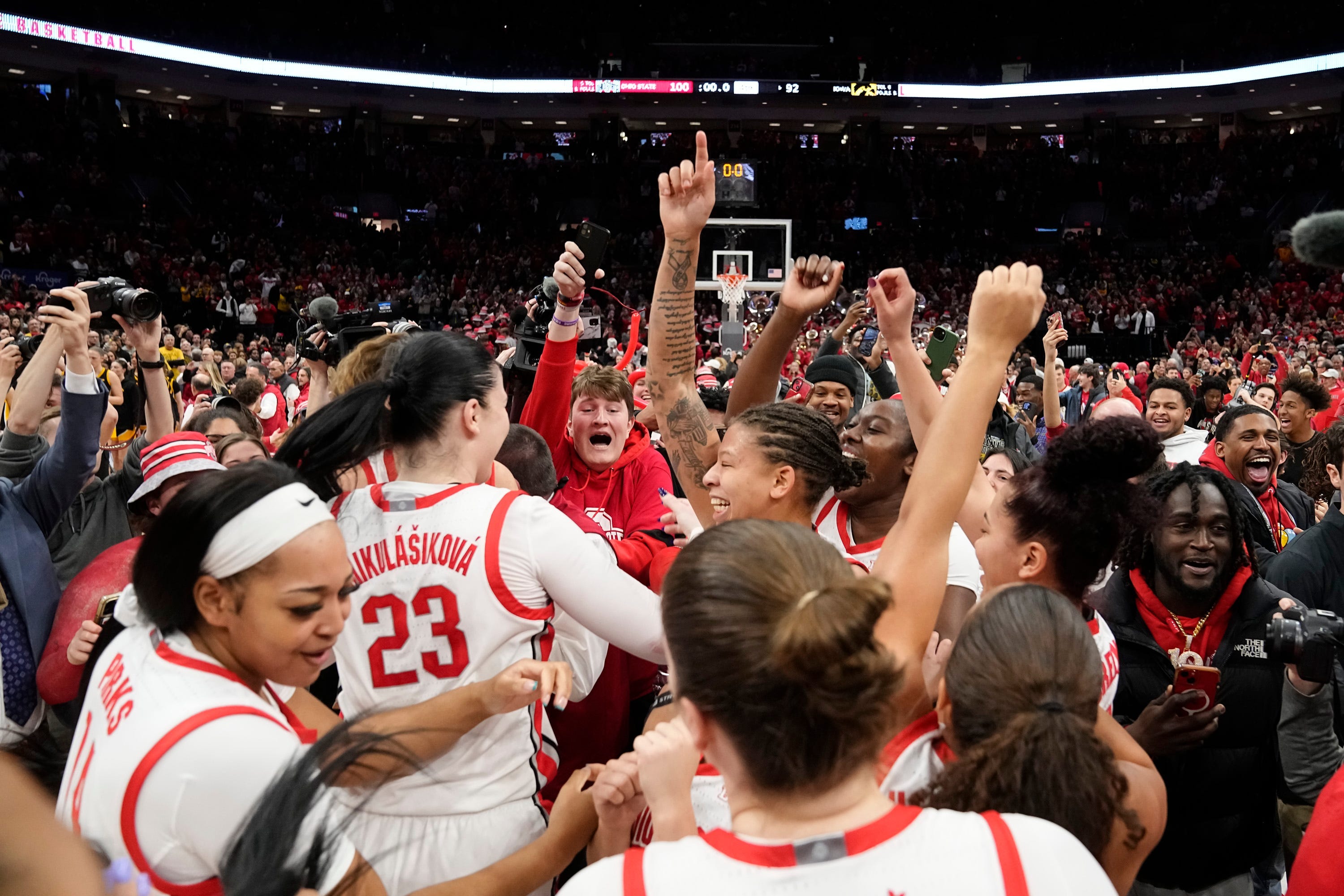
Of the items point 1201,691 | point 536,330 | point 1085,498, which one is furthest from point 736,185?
point 1201,691

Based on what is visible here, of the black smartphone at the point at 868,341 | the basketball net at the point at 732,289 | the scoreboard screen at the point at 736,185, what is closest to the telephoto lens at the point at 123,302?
the black smartphone at the point at 868,341

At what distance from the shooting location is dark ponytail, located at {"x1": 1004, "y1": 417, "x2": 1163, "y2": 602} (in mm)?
2273

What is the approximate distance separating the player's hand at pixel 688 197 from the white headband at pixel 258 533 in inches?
59.8

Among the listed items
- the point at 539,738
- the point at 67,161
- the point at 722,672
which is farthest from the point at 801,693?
the point at 67,161

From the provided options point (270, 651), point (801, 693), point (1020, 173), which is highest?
point (1020, 173)

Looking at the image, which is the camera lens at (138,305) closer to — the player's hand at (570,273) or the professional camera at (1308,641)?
the player's hand at (570,273)

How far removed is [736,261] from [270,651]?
1559cm

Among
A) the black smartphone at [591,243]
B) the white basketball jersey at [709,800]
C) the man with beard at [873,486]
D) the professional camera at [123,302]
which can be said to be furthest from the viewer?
the professional camera at [123,302]

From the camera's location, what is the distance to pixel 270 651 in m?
1.68

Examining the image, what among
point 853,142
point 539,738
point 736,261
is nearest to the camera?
point 539,738

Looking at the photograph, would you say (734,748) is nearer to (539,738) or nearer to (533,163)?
(539,738)

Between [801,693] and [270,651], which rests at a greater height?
[801,693]

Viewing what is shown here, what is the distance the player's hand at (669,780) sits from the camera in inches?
57.7

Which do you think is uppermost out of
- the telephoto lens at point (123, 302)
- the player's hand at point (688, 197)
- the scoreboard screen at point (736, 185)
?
the scoreboard screen at point (736, 185)
